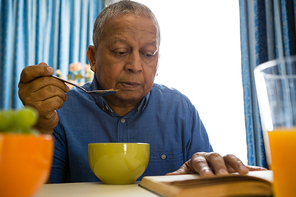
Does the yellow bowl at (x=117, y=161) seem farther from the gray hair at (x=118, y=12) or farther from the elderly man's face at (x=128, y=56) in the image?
the gray hair at (x=118, y=12)

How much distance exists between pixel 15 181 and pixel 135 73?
0.83m

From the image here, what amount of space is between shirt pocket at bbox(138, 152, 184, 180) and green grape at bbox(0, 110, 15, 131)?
0.89m

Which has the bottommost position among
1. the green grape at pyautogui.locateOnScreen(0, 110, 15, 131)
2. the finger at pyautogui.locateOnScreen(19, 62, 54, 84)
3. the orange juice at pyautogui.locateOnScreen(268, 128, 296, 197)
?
the orange juice at pyautogui.locateOnScreen(268, 128, 296, 197)

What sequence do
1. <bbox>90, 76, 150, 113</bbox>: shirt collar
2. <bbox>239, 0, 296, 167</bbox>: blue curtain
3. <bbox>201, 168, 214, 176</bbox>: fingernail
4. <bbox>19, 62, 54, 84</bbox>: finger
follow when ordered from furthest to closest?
<bbox>239, 0, 296, 167</bbox>: blue curtain < <bbox>90, 76, 150, 113</bbox>: shirt collar < <bbox>19, 62, 54, 84</bbox>: finger < <bbox>201, 168, 214, 176</bbox>: fingernail

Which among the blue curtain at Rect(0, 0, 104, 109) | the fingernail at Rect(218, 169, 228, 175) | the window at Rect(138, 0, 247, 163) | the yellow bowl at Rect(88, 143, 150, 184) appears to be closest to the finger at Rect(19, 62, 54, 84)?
the yellow bowl at Rect(88, 143, 150, 184)

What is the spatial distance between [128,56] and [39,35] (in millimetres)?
2968

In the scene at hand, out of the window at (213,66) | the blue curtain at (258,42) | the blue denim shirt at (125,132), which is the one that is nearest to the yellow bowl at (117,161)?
the blue denim shirt at (125,132)

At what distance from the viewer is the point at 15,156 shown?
288 millimetres

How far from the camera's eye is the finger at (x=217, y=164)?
580 mm

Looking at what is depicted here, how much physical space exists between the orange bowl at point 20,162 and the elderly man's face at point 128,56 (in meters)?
0.80

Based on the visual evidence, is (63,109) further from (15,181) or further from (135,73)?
(15,181)

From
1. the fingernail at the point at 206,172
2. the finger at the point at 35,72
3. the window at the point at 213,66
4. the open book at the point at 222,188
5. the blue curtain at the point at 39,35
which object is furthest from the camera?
the blue curtain at the point at 39,35

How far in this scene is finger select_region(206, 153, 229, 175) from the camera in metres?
0.58

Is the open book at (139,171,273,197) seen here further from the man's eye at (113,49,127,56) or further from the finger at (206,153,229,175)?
the man's eye at (113,49,127,56)
